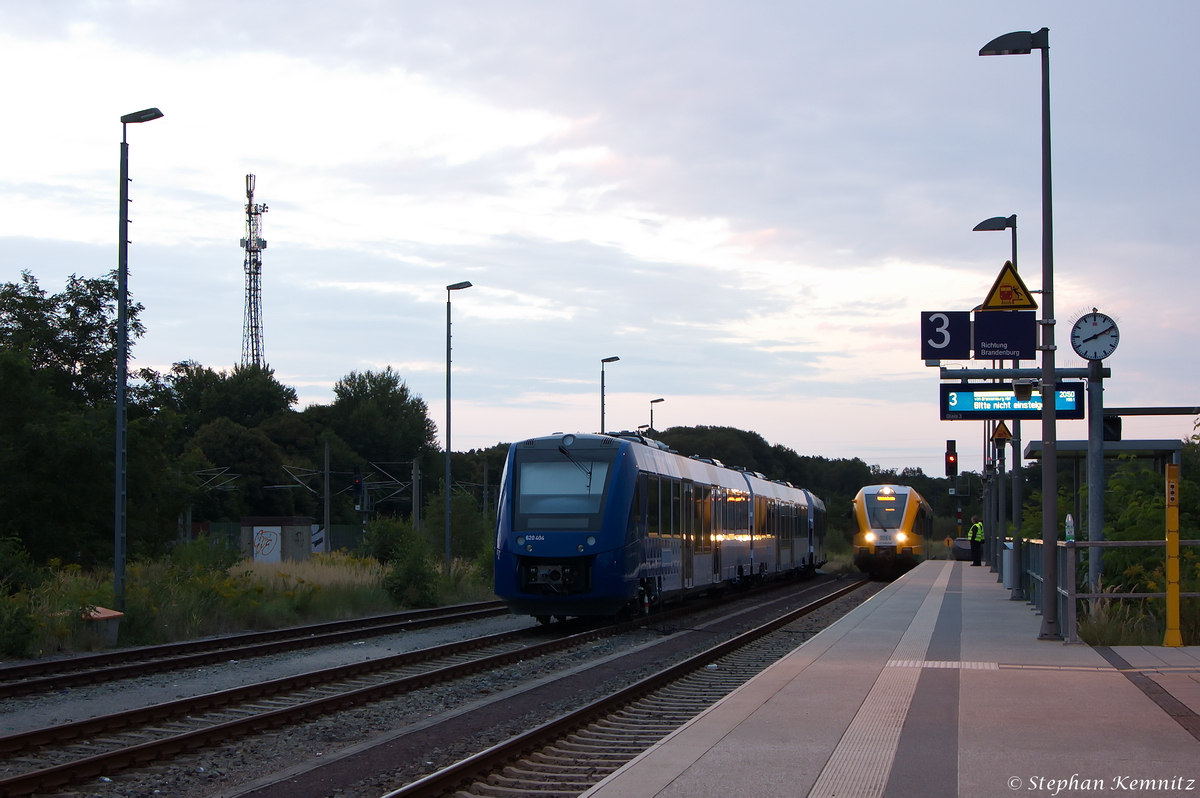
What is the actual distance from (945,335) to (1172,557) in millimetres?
5536

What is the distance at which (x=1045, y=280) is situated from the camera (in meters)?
16.1

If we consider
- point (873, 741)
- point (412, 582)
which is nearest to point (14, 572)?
point (412, 582)

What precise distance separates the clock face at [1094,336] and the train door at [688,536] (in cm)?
835

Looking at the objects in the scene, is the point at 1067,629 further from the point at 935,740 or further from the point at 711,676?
the point at 935,740

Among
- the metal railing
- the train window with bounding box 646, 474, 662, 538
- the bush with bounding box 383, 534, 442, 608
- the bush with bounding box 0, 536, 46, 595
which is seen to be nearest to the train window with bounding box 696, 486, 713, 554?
the train window with bounding box 646, 474, 662, 538

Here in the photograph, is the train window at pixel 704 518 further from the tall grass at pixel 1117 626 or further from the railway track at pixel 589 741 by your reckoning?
the railway track at pixel 589 741

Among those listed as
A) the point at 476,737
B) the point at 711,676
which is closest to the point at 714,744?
the point at 476,737

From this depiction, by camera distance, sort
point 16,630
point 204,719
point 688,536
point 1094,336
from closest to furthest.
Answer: point 204,719 < point 16,630 < point 1094,336 < point 688,536

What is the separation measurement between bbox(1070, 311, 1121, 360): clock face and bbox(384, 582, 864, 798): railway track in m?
6.97

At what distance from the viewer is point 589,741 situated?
9.59 m

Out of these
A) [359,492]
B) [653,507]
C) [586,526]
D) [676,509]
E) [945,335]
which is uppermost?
[945,335]

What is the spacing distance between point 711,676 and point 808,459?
13271 centimetres

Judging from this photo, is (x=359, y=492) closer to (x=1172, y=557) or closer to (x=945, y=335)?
(x=945, y=335)

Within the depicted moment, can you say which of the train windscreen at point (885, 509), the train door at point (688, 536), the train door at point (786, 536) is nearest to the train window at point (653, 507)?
the train door at point (688, 536)
